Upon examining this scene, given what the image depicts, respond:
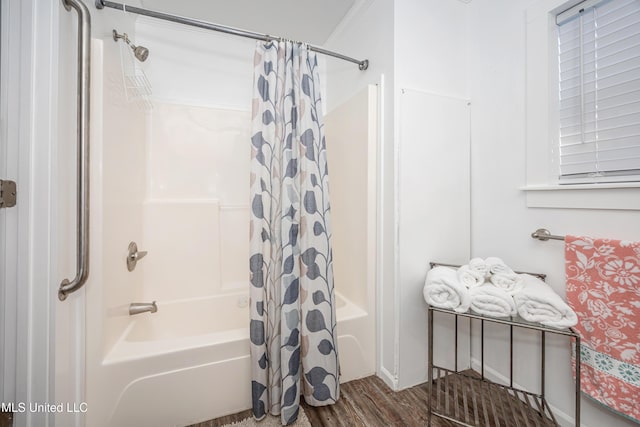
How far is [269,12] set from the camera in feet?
5.33

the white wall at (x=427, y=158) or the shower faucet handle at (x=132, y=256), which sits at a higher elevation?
the white wall at (x=427, y=158)

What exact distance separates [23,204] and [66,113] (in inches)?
13.1

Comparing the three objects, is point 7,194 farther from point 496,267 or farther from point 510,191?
point 510,191

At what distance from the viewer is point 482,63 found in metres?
1.36

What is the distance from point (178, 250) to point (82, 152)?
1025 millimetres

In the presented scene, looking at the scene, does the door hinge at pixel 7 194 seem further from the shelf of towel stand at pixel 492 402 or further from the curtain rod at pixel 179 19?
the shelf of towel stand at pixel 492 402

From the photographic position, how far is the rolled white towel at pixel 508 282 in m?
1.01

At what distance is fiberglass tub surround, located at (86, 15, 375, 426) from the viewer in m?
1.00

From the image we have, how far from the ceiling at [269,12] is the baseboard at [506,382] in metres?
2.35

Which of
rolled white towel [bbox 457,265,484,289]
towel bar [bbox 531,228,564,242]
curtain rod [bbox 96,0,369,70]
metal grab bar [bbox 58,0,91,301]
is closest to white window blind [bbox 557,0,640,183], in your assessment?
towel bar [bbox 531,228,564,242]

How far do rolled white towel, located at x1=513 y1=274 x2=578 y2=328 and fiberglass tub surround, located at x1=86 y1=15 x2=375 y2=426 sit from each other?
69cm

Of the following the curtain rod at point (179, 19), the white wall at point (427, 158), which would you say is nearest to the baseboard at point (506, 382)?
the white wall at point (427, 158)

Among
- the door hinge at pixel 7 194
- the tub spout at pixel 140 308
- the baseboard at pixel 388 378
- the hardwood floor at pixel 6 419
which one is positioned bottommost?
the baseboard at pixel 388 378

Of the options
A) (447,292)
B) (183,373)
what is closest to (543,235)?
(447,292)
